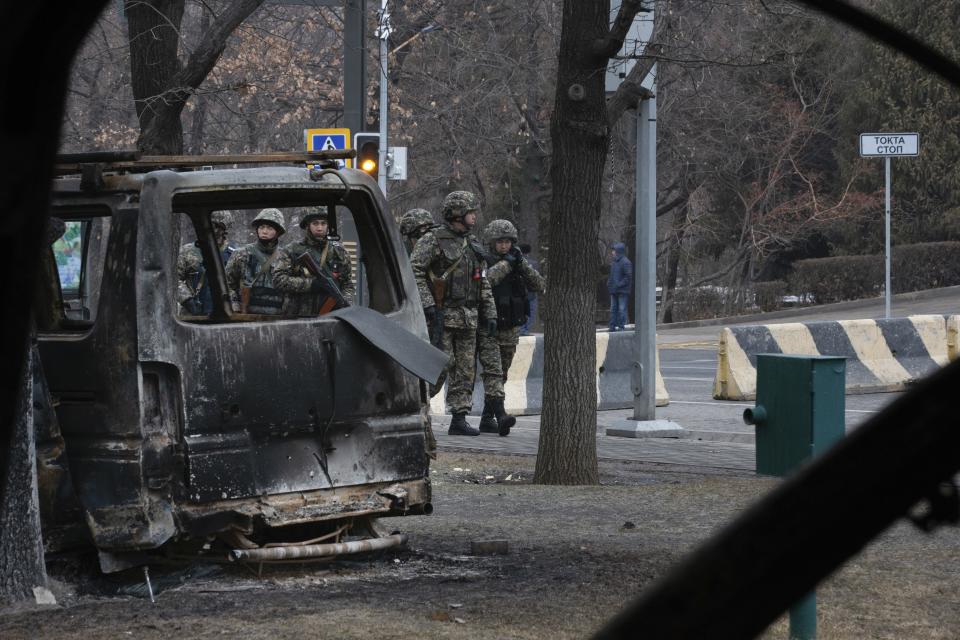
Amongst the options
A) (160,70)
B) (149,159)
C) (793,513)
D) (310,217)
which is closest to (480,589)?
(149,159)

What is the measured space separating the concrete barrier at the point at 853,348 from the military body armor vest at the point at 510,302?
11.1 feet

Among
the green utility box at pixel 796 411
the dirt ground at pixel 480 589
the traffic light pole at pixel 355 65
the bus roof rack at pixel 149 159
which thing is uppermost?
the traffic light pole at pixel 355 65

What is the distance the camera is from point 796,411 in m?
5.01

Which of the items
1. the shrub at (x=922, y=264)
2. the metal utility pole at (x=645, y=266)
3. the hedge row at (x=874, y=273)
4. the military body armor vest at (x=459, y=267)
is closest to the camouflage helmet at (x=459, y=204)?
the military body armor vest at (x=459, y=267)

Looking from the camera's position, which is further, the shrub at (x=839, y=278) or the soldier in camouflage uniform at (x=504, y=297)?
the shrub at (x=839, y=278)

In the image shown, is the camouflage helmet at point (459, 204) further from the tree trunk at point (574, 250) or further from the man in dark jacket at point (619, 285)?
the man in dark jacket at point (619, 285)

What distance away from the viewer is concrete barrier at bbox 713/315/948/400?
17.1 m

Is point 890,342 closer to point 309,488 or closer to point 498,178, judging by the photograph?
point 309,488

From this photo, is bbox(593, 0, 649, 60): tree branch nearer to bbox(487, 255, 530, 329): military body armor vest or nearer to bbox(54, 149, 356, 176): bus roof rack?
bbox(54, 149, 356, 176): bus roof rack

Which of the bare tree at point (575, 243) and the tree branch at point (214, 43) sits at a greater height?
the tree branch at point (214, 43)

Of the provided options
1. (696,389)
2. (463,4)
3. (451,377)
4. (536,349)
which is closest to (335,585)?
(451,377)

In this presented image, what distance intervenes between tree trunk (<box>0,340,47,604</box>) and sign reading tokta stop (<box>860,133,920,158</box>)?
49.2 feet

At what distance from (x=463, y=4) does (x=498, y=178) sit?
8050 millimetres

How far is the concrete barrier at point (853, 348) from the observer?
17078mm
